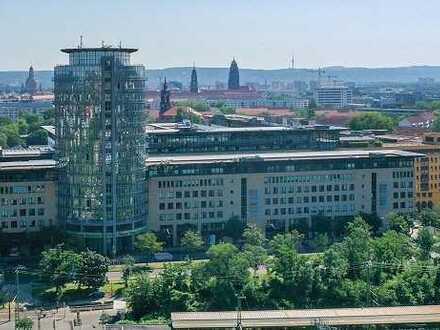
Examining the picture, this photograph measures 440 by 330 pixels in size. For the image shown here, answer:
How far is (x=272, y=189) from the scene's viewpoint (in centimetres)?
5028

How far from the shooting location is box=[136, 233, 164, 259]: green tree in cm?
4438

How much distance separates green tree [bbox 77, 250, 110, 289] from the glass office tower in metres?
7.02

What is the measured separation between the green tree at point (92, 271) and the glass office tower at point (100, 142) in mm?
7016

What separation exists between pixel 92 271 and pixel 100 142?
9.19 meters

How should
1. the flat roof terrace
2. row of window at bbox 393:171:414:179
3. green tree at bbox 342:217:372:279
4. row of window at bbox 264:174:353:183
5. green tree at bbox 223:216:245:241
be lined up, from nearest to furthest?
1. the flat roof terrace
2. green tree at bbox 342:217:372:279
3. green tree at bbox 223:216:245:241
4. row of window at bbox 264:174:353:183
5. row of window at bbox 393:171:414:179

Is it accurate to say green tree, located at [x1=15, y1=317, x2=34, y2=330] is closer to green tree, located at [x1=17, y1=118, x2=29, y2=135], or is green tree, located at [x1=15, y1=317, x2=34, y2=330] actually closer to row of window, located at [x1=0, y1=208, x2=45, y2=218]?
row of window, located at [x1=0, y1=208, x2=45, y2=218]

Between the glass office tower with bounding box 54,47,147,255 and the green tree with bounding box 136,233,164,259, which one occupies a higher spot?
the glass office tower with bounding box 54,47,147,255

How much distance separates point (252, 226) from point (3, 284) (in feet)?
42.5

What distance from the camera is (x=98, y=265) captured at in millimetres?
38875

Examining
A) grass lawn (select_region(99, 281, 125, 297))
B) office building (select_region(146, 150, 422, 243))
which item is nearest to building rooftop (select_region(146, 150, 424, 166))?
office building (select_region(146, 150, 422, 243))

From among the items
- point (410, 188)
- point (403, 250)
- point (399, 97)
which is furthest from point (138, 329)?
point (399, 97)

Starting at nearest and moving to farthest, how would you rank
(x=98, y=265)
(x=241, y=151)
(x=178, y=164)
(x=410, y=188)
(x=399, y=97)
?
1. (x=98, y=265)
2. (x=178, y=164)
3. (x=410, y=188)
4. (x=241, y=151)
5. (x=399, y=97)

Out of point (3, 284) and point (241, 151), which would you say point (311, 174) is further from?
point (3, 284)

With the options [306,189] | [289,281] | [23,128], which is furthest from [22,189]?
[23,128]
